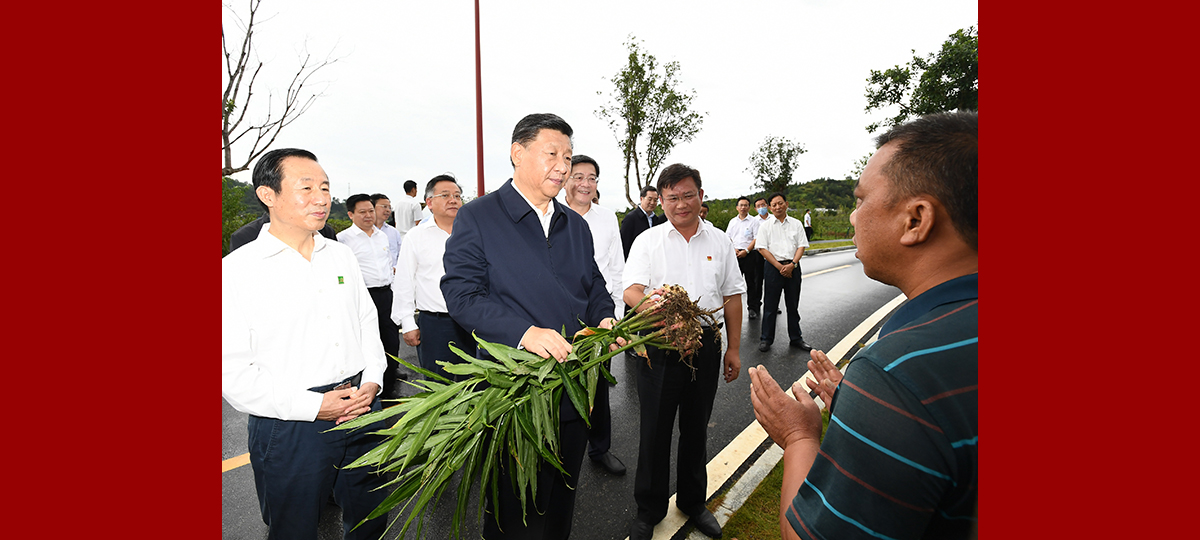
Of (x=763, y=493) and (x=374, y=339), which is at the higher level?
(x=374, y=339)

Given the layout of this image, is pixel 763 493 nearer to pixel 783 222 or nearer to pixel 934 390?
pixel 934 390

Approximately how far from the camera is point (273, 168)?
7.31 feet

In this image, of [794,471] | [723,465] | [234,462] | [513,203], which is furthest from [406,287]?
[794,471]

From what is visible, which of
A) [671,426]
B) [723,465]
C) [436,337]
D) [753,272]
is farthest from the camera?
[753,272]

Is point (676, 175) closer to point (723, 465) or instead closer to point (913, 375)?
point (723, 465)

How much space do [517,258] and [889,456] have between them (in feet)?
5.78

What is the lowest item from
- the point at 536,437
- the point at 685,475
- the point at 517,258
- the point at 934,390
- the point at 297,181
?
the point at 685,475

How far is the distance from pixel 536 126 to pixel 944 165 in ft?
5.89

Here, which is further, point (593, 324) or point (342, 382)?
point (593, 324)

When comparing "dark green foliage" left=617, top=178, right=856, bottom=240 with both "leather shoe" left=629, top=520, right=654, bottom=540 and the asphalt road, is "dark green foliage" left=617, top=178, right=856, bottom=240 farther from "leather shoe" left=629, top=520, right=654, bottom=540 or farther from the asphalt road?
"leather shoe" left=629, top=520, right=654, bottom=540

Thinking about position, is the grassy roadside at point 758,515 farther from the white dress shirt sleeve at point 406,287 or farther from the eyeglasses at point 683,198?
the white dress shirt sleeve at point 406,287

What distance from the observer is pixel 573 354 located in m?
2.03

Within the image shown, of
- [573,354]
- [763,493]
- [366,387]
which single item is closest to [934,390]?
[573,354]

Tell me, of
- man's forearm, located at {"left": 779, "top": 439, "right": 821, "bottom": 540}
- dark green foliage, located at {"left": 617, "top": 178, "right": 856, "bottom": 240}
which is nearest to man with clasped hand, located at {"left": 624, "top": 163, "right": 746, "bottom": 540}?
man's forearm, located at {"left": 779, "top": 439, "right": 821, "bottom": 540}
